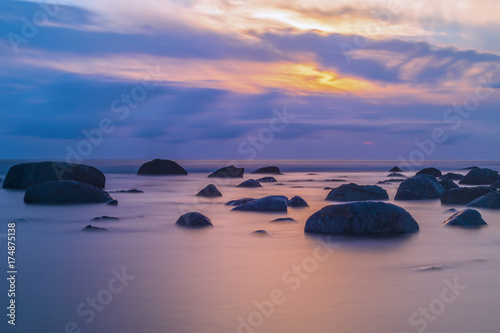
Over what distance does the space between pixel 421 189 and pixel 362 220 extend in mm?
8929

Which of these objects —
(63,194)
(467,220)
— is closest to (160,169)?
(63,194)

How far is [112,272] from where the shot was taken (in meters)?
6.19

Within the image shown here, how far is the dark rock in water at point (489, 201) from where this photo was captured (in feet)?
41.6

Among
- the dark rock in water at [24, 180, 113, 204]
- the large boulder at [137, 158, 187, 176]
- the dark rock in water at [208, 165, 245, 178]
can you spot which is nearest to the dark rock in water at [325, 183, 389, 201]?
the dark rock in water at [24, 180, 113, 204]

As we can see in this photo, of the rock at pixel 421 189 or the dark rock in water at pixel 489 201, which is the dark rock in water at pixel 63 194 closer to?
the rock at pixel 421 189

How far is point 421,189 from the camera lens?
1698 cm

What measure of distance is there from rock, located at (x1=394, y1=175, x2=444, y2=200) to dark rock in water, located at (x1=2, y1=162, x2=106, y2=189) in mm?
12234

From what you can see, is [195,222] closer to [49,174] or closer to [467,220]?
[467,220]

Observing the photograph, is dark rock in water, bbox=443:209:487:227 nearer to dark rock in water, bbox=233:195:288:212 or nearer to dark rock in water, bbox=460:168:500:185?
dark rock in water, bbox=233:195:288:212

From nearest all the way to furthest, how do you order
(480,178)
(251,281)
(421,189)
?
(251,281) < (421,189) < (480,178)

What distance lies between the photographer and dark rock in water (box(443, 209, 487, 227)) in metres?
9.90

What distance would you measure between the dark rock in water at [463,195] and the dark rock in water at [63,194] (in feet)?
33.6

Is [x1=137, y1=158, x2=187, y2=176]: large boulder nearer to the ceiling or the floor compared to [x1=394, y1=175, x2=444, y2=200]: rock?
nearer to the floor

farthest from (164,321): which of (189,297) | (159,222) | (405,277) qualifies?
(159,222)
